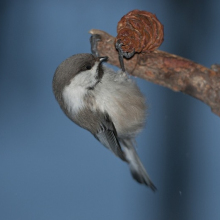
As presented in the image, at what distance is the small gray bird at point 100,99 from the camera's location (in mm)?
1080

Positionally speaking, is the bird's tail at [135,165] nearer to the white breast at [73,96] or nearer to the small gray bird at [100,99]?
the small gray bird at [100,99]

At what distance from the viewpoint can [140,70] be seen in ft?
3.76

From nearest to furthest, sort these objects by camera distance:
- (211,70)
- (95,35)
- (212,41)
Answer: (211,70) → (95,35) → (212,41)

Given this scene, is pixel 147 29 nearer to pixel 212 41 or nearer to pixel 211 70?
pixel 211 70

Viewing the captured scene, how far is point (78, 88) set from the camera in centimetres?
110

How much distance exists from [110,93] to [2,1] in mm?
766

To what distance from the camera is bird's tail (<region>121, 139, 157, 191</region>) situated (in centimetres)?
131

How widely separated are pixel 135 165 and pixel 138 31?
0.49 m

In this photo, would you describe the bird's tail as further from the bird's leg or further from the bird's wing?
the bird's leg

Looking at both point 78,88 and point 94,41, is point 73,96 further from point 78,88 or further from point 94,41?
point 94,41

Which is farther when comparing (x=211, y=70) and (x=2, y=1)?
(x=2, y=1)

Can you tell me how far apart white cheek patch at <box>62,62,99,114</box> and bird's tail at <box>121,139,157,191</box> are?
276 mm

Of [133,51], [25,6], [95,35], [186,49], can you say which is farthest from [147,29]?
[25,6]

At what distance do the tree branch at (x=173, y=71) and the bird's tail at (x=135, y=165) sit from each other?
0.90 ft
